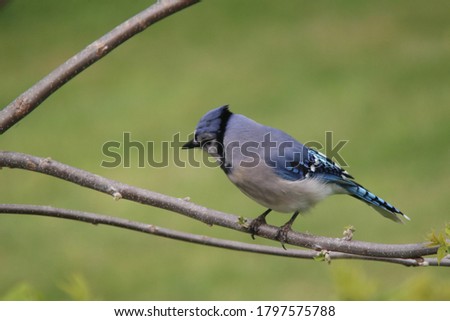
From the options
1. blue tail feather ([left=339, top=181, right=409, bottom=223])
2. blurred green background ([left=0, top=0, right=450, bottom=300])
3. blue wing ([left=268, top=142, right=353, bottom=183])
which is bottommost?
blue tail feather ([left=339, top=181, right=409, bottom=223])

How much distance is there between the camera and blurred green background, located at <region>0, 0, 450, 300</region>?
215 cm

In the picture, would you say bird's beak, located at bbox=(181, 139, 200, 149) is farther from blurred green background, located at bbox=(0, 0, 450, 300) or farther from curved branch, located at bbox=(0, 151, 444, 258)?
blurred green background, located at bbox=(0, 0, 450, 300)

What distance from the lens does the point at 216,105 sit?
2.61 meters

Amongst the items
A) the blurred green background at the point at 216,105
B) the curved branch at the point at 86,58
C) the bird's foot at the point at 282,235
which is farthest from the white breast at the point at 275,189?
the blurred green background at the point at 216,105

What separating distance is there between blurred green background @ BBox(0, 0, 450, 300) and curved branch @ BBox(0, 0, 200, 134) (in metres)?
1.06

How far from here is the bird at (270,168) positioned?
1162 mm

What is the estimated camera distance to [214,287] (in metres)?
2.08

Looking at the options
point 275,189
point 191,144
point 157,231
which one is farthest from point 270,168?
point 157,231

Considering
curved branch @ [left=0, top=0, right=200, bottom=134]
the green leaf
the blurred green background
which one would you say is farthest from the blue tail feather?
the blurred green background

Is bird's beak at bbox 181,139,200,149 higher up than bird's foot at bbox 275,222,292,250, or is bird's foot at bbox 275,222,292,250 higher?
bird's beak at bbox 181,139,200,149

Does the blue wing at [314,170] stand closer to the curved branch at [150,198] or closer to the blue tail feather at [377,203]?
the blue tail feather at [377,203]

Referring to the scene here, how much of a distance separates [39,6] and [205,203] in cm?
123

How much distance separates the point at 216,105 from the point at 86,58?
1.75 meters
